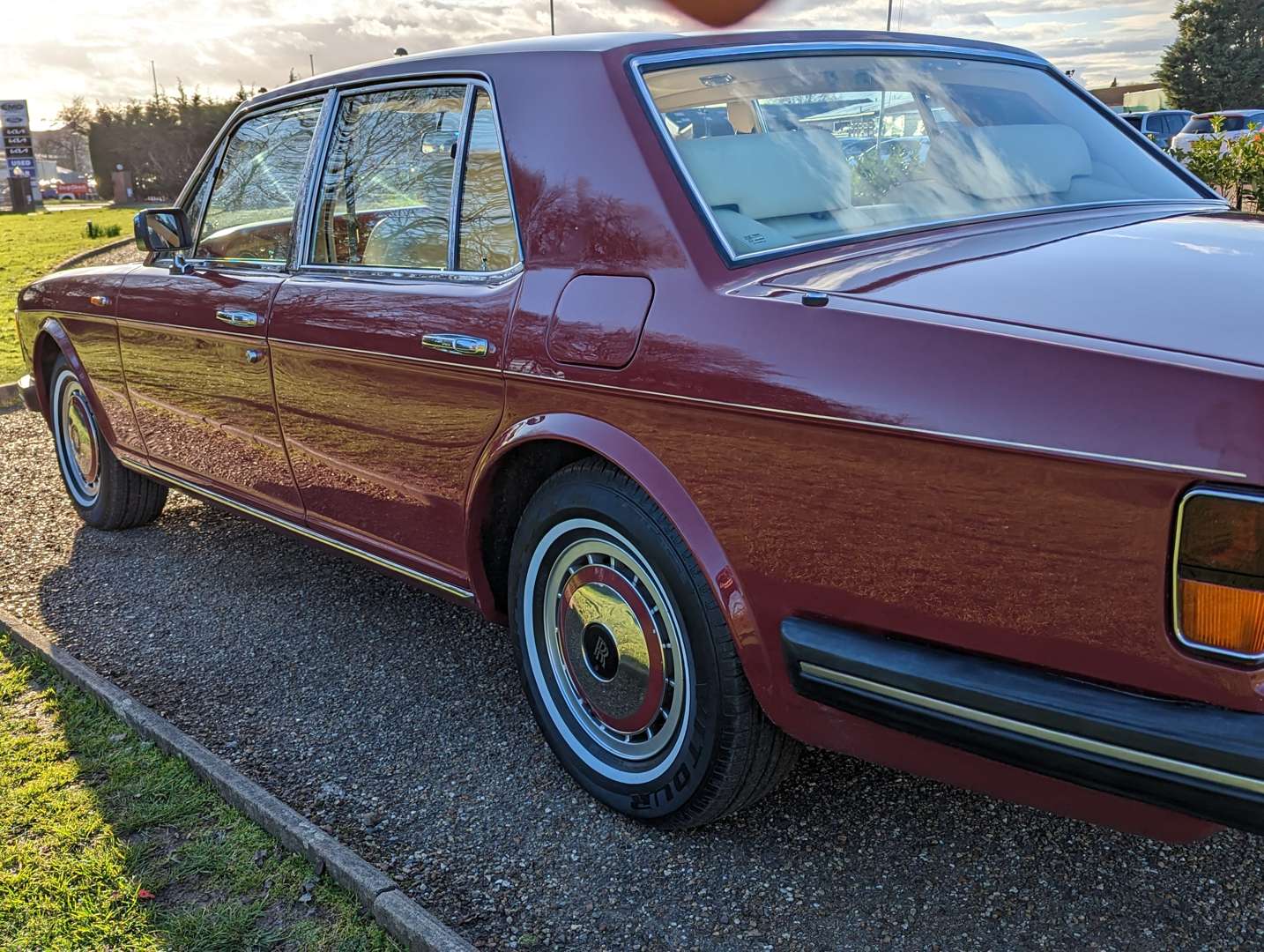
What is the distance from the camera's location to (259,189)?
13.0 feet

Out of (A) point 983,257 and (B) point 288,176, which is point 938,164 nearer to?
(A) point 983,257

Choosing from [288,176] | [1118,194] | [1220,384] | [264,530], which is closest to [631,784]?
[1220,384]

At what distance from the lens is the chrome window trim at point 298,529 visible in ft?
10.4

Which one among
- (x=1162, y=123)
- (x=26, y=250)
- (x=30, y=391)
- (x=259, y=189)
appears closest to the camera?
(x=259, y=189)

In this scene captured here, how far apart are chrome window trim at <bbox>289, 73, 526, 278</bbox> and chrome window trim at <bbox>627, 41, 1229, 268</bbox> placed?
44 centimetres

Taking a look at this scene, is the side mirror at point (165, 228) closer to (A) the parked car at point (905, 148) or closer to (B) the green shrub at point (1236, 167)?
(A) the parked car at point (905, 148)

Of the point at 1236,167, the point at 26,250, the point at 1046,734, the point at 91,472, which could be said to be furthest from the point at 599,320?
the point at 26,250

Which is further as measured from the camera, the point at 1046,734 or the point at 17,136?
the point at 17,136

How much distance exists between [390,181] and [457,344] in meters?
0.73

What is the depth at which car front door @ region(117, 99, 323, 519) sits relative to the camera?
3.69m

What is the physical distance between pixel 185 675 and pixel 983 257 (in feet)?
9.11

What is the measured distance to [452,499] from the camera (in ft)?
9.84

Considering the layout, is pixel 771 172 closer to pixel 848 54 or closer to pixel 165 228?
pixel 848 54

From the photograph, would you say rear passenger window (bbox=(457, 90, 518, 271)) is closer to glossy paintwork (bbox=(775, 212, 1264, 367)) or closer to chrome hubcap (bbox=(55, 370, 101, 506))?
glossy paintwork (bbox=(775, 212, 1264, 367))
